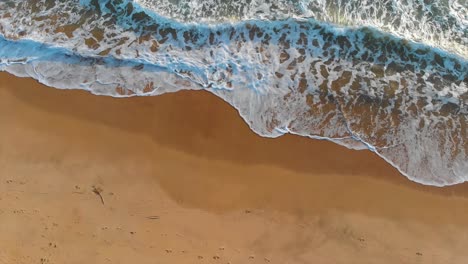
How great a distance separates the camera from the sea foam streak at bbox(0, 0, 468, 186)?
5691 millimetres

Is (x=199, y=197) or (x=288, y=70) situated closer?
(x=199, y=197)

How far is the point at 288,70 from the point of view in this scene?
20.0 feet

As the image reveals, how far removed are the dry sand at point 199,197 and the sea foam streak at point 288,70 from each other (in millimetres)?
324

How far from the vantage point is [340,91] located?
5926mm

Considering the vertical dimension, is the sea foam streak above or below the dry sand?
above

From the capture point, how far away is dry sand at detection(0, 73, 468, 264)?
5.23 m

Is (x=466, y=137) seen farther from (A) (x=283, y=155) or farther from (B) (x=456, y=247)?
(A) (x=283, y=155)

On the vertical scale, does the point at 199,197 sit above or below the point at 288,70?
below

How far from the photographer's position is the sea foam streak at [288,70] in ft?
18.7

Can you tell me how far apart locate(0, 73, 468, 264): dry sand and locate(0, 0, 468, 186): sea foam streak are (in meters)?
0.32

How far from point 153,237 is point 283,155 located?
2.13 m

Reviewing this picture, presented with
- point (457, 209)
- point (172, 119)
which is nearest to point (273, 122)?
point (172, 119)

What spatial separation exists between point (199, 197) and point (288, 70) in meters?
2.38

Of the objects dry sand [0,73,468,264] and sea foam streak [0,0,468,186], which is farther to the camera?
sea foam streak [0,0,468,186]
